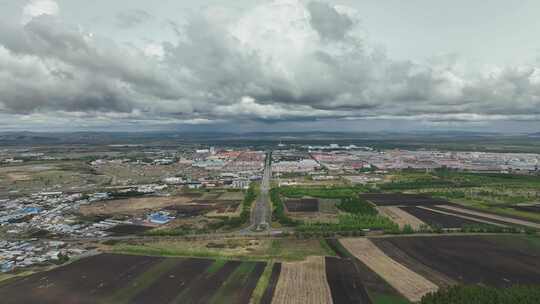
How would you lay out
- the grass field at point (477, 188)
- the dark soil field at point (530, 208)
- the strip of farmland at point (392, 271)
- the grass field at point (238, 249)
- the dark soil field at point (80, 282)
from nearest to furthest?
1. the dark soil field at point (80, 282)
2. the strip of farmland at point (392, 271)
3. the grass field at point (238, 249)
4. the dark soil field at point (530, 208)
5. the grass field at point (477, 188)

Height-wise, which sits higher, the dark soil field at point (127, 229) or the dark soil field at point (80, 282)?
the dark soil field at point (80, 282)

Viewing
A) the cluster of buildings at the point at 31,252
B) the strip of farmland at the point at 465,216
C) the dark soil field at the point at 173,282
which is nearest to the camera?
the dark soil field at the point at 173,282

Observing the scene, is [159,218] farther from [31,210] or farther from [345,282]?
[345,282]

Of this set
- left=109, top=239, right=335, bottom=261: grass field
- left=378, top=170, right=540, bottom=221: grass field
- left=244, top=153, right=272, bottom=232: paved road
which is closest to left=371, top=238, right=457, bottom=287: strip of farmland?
left=109, top=239, right=335, bottom=261: grass field

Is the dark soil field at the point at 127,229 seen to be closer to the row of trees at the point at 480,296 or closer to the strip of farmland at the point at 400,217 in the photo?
the strip of farmland at the point at 400,217

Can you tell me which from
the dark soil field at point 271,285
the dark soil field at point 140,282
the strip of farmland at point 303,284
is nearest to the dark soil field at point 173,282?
the dark soil field at point 140,282
